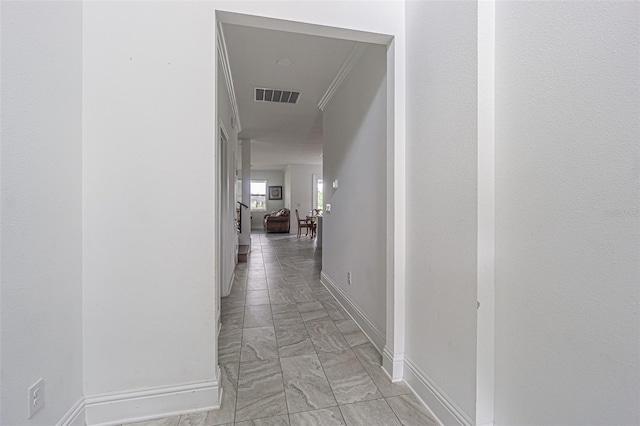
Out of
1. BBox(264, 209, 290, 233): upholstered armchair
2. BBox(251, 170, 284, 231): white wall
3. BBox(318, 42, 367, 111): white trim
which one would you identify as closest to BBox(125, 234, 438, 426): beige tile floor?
BBox(318, 42, 367, 111): white trim

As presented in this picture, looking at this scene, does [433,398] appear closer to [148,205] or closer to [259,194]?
[148,205]

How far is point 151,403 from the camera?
1562 millimetres

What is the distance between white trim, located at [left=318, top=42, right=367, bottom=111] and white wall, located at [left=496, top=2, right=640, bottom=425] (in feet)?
5.07

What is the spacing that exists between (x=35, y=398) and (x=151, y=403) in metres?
0.55

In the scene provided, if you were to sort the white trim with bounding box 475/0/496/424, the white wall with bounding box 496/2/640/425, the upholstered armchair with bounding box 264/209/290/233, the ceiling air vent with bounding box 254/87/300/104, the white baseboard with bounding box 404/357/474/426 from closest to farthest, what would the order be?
the white wall with bounding box 496/2/640/425 → the white trim with bounding box 475/0/496/424 → the white baseboard with bounding box 404/357/474/426 → the ceiling air vent with bounding box 254/87/300/104 → the upholstered armchair with bounding box 264/209/290/233

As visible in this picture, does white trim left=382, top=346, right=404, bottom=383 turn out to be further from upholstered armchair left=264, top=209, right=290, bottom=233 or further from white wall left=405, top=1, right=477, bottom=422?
upholstered armchair left=264, top=209, right=290, bottom=233

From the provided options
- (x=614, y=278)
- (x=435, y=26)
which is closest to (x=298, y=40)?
(x=435, y=26)

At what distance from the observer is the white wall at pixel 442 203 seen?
1.33 metres

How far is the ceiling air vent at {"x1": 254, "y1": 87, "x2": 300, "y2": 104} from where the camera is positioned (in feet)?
12.3

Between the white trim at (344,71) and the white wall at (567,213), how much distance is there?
60.9 inches

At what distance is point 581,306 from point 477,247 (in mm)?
398

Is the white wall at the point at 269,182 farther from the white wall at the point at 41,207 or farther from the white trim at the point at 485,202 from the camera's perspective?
the white trim at the point at 485,202

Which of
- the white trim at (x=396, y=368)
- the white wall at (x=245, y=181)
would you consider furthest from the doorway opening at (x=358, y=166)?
the white wall at (x=245, y=181)

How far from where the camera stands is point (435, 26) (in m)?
1.57
